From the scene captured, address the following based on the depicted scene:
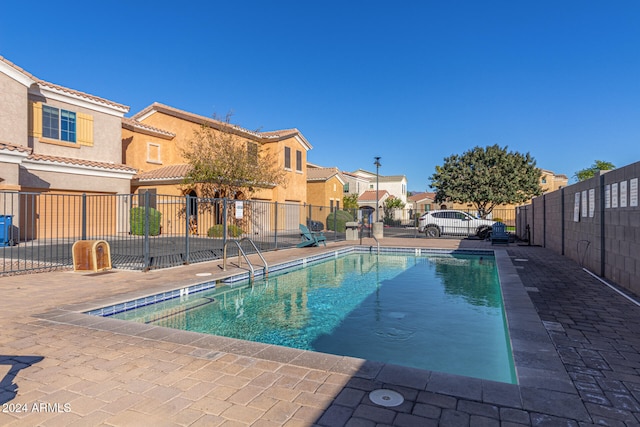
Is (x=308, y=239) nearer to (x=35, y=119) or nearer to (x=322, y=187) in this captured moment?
(x=35, y=119)

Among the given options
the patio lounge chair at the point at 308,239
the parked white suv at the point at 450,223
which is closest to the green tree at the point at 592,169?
the parked white suv at the point at 450,223

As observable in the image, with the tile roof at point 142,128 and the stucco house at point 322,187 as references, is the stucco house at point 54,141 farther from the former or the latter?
the stucco house at point 322,187

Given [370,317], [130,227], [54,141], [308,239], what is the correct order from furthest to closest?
[54,141] → [308,239] → [130,227] → [370,317]

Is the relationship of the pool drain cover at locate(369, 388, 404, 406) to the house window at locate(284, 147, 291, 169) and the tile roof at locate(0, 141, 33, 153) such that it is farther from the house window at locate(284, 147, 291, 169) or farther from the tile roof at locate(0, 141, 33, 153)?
the house window at locate(284, 147, 291, 169)

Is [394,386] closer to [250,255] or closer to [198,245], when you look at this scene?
[250,255]

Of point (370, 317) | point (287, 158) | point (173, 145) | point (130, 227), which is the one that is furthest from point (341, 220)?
point (370, 317)

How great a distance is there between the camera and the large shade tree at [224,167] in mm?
17906

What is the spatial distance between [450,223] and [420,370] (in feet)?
65.4

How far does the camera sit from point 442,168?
3431cm

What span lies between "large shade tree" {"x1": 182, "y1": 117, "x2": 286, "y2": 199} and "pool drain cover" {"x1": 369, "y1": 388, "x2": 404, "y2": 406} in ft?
53.8

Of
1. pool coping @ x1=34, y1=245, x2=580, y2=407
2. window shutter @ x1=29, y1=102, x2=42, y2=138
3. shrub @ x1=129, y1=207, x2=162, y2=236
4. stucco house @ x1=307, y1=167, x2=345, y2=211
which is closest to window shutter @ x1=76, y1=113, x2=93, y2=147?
window shutter @ x1=29, y1=102, x2=42, y2=138

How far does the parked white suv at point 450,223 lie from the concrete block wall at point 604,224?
28.2 feet

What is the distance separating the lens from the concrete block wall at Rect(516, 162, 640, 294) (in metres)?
6.12

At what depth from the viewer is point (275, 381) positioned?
2893 millimetres
